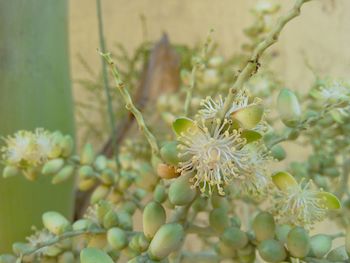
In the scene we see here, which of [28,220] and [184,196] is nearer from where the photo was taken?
[184,196]

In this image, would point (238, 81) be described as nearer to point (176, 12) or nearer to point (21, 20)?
point (21, 20)

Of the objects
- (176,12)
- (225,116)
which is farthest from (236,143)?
(176,12)

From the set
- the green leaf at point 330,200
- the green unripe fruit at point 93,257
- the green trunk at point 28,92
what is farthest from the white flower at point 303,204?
the green trunk at point 28,92

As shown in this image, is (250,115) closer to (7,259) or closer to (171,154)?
(171,154)

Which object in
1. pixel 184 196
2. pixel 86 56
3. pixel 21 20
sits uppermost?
pixel 86 56

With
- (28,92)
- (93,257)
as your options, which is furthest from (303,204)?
(28,92)

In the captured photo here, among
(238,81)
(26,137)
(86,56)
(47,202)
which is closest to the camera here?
(238,81)

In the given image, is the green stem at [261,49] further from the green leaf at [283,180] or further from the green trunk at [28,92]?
the green trunk at [28,92]
